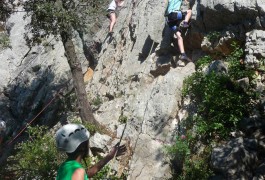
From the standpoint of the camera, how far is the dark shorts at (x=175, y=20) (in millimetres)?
10789

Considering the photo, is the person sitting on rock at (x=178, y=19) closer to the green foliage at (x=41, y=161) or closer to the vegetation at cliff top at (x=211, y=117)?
the vegetation at cliff top at (x=211, y=117)

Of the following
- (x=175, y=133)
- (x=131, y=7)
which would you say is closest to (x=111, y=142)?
(x=175, y=133)

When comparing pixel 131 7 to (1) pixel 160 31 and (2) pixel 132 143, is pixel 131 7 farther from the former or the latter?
(2) pixel 132 143

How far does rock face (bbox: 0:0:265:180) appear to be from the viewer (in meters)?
9.12

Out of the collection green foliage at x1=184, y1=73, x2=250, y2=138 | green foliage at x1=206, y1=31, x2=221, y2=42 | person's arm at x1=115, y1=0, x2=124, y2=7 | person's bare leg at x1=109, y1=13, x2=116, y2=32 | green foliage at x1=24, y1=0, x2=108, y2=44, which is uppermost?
green foliage at x1=24, y1=0, x2=108, y2=44

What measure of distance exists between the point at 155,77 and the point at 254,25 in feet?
11.3

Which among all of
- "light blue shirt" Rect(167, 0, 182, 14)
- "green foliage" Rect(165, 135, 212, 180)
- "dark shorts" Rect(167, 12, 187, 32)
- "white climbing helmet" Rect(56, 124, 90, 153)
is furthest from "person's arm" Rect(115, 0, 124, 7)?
"white climbing helmet" Rect(56, 124, 90, 153)

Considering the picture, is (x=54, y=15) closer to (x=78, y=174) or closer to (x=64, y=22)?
(x=64, y=22)

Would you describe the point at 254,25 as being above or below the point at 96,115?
above

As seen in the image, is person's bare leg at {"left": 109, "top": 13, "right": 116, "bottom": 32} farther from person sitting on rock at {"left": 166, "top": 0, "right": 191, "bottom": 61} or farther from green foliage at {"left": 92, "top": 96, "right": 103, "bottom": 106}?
person sitting on rock at {"left": 166, "top": 0, "right": 191, "bottom": 61}

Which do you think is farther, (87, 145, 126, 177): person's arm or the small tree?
→ the small tree

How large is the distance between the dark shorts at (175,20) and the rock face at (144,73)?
0.36 m

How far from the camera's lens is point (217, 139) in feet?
26.4

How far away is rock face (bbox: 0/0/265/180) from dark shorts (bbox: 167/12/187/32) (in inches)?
14.2
